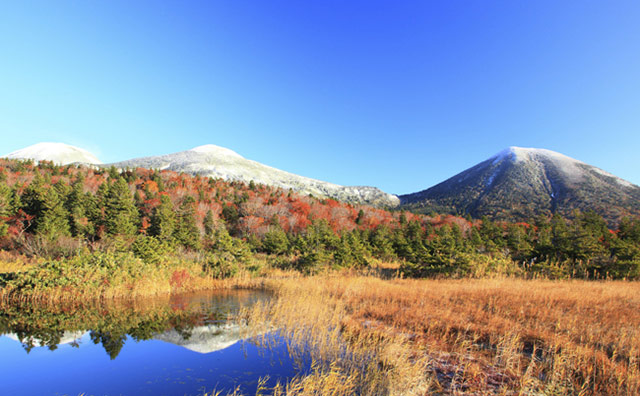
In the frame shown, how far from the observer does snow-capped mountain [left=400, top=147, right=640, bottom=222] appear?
87.3m

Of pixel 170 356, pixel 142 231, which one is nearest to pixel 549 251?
pixel 170 356

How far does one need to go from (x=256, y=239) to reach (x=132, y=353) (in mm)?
35000

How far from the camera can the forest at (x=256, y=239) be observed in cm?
1839

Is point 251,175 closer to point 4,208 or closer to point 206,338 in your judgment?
point 4,208

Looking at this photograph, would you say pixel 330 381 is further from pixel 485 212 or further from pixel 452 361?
pixel 485 212

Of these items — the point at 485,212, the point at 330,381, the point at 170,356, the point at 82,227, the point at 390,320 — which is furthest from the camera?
the point at 485,212

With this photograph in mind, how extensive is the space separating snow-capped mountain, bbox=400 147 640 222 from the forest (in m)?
40.1

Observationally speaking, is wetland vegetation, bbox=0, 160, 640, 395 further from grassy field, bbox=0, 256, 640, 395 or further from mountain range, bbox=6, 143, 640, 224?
mountain range, bbox=6, 143, 640, 224

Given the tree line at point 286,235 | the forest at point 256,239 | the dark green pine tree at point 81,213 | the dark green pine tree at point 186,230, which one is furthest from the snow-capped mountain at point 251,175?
the dark green pine tree at point 186,230

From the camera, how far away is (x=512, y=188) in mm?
111688

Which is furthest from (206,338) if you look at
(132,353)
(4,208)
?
(4,208)

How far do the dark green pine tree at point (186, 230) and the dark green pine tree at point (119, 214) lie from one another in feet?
20.7

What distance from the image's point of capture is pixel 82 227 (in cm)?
3791

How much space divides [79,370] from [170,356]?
202 cm
